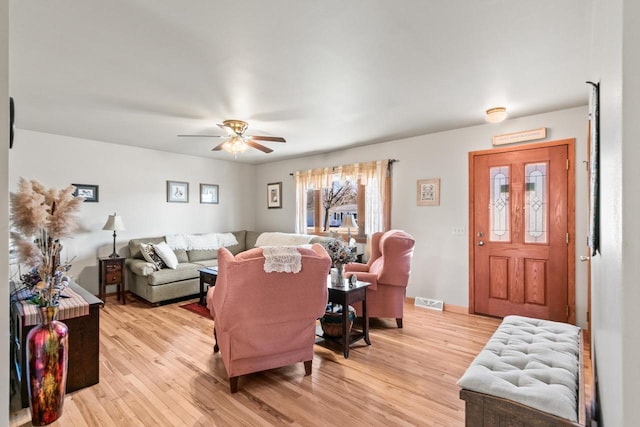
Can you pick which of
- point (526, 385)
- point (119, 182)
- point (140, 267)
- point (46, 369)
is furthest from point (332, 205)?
point (526, 385)

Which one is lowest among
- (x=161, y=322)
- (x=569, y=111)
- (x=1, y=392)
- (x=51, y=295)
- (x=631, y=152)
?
(x=161, y=322)

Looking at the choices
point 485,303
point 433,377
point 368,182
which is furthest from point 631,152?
point 368,182

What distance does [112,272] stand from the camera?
14.6 ft

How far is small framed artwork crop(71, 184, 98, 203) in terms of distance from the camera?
454 centimetres

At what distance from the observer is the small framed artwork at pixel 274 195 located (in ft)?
20.9

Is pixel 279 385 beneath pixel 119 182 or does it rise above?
beneath

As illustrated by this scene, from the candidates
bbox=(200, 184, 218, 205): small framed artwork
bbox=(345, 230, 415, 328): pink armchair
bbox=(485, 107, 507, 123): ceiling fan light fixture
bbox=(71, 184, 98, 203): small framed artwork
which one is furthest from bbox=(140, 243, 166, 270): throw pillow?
bbox=(485, 107, 507, 123): ceiling fan light fixture

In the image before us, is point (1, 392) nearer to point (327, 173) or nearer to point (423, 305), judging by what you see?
point (423, 305)

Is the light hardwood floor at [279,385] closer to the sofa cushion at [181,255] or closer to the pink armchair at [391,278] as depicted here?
the pink armchair at [391,278]

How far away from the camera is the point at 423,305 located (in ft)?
14.1

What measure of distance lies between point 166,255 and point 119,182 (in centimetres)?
143

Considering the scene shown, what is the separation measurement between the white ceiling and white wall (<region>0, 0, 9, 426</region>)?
49.7 inches

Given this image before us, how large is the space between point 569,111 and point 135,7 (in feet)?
12.9

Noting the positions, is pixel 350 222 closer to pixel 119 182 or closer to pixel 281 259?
pixel 281 259
